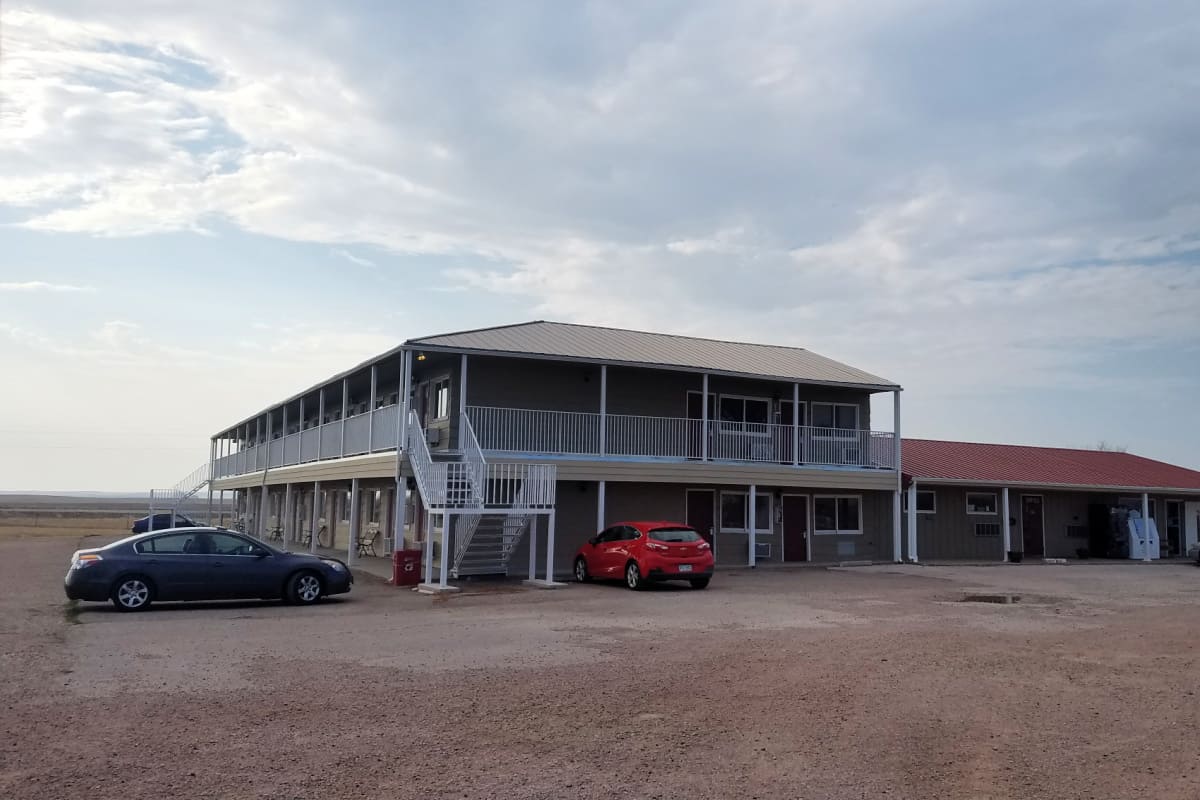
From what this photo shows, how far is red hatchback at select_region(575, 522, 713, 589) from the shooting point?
18844 mm

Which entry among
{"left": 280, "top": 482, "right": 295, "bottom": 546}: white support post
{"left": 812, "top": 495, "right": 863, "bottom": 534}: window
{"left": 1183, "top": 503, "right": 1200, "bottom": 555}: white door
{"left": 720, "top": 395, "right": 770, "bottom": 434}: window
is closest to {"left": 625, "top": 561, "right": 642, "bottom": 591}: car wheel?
{"left": 720, "top": 395, "right": 770, "bottom": 434}: window

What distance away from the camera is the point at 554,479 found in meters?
20.6

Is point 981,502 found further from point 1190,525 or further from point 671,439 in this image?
point 671,439

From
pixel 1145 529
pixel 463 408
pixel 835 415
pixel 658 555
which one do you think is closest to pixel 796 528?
pixel 835 415

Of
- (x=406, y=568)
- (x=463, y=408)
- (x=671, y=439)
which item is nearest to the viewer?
(x=406, y=568)

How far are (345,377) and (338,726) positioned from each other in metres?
19.0

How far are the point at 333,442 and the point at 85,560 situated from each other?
11.4 meters

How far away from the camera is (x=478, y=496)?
19.1 metres

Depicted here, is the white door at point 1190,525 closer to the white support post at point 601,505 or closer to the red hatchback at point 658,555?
the white support post at point 601,505

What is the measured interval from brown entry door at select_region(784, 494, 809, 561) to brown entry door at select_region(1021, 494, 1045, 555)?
8.51 meters

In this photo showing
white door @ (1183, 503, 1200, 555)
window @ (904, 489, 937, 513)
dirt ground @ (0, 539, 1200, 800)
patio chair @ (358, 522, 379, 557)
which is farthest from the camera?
white door @ (1183, 503, 1200, 555)

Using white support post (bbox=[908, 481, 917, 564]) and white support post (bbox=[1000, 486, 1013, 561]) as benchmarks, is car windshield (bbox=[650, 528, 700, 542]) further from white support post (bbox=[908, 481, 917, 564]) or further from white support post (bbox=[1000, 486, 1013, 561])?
white support post (bbox=[1000, 486, 1013, 561])

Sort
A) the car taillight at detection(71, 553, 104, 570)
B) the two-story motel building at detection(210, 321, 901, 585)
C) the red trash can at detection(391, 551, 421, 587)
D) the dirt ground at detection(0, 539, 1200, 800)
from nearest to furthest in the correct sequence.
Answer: the dirt ground at detection(0, 539, 1200, 800)
the car taillight at detection(71, 553, 104, 570)
the red trash can at detection(391, 551, 421, 587)
the two-story motel building at detection(210, 321, 901, 585)

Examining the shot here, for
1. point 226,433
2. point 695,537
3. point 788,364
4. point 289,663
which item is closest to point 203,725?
point 289,663
